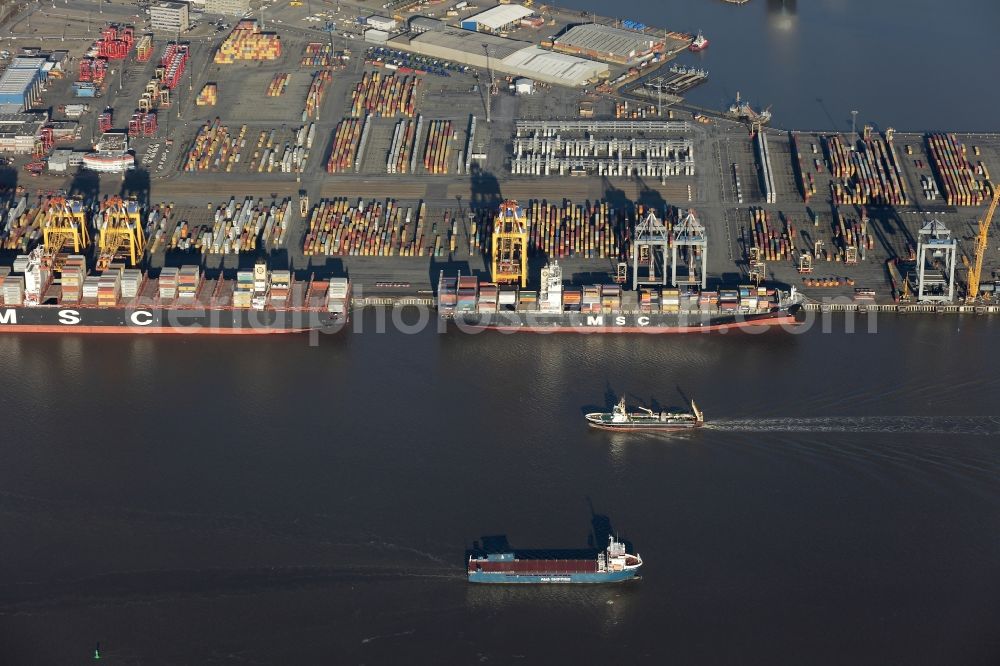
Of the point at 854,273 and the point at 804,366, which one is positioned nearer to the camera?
the point at 804,366

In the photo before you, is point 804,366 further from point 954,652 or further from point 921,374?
point 954,652

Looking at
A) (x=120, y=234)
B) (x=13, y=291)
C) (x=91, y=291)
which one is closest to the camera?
(x=13, y=291)

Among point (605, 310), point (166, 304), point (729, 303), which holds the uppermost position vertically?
point (729, 303)

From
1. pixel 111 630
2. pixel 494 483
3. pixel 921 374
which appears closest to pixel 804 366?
pixel 921 374

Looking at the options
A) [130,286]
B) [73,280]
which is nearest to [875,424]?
[130,286]

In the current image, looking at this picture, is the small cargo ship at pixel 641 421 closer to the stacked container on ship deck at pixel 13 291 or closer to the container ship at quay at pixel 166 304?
the container ship at quay at pixel 166 304

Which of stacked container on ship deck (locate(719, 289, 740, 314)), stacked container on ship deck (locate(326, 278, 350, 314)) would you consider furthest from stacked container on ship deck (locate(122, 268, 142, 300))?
stacked container on ship deck (locate(719, 289, 740, 314))

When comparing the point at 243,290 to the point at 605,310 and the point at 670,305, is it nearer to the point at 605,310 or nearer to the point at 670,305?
the point at 605,310
